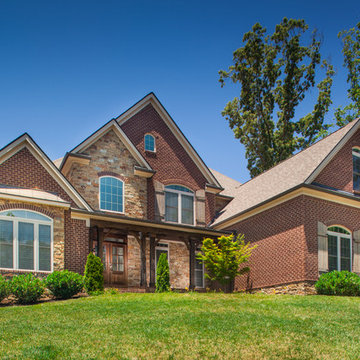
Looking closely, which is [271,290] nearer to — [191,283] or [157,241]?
[191,283]

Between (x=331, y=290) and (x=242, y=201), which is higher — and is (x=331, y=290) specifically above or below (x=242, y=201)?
below

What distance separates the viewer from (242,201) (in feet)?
79.0

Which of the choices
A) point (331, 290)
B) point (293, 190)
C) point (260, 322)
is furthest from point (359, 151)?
point (260, 322)

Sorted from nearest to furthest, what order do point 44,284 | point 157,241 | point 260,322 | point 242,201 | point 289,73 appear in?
1. point 260,322
2. point 44,284
3. point 157,241
4. point 242,201
5. point 289,73

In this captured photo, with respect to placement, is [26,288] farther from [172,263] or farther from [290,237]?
[290,237]

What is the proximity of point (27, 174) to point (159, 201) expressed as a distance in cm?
690

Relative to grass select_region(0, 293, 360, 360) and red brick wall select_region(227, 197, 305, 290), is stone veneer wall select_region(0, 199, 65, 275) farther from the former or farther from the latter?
red brick wall select_region(227, 197, 305, 290)

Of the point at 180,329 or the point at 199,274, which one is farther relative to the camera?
the point at 199,274

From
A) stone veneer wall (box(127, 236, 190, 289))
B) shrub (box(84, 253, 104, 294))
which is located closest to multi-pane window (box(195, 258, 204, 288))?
stone veneer wall (box(127, 236, 190, 289))

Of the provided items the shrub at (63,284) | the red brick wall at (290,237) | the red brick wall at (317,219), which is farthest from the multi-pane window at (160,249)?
the red brick wall at (317,219)

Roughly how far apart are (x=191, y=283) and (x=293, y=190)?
5.91 metres

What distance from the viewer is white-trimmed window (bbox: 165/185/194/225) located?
78.8ft

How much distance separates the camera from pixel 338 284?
1845cm

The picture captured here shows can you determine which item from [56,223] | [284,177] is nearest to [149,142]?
[284,177]
